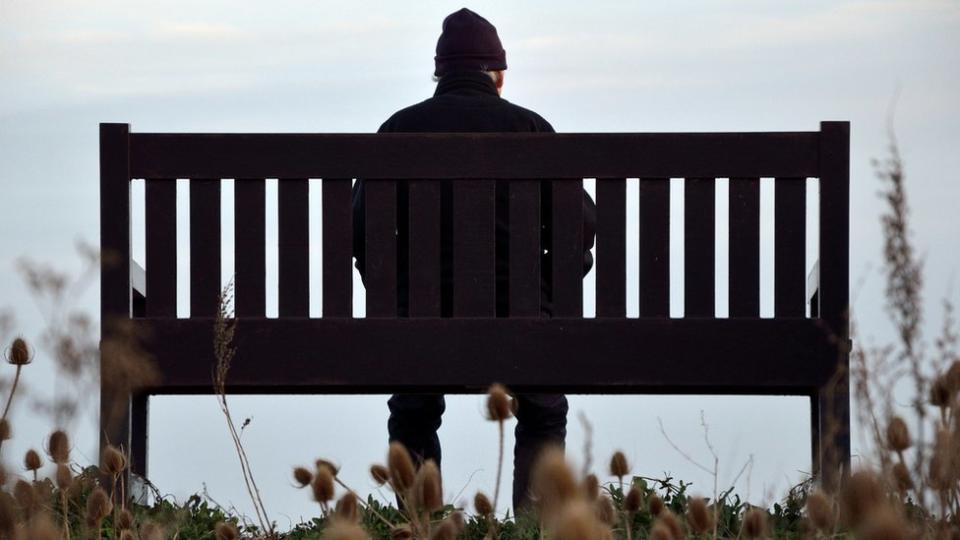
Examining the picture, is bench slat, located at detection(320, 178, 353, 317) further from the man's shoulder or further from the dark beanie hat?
the dark beanie hat

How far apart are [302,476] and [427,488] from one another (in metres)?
0.67

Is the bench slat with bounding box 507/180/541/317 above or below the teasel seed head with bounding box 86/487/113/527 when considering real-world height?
above

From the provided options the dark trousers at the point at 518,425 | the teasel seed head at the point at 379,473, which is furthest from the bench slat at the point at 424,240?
the teasel seed head at the point at 379,473

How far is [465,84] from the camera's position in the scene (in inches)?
200

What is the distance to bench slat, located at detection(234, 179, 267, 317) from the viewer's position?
446 centimetres

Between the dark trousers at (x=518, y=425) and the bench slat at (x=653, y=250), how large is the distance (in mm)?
553

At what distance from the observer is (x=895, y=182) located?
251cm

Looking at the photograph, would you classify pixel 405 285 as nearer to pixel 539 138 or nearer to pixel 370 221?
pixel 370 221

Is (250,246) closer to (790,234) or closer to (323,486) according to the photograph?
(790,234)

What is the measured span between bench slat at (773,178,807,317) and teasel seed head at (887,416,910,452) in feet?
8.48

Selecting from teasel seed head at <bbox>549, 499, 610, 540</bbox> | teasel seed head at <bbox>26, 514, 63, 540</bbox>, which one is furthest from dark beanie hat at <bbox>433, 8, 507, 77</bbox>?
teasel seed head at <bbox>549, 499, 610, 540</bbox>

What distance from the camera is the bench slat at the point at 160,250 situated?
177 inches

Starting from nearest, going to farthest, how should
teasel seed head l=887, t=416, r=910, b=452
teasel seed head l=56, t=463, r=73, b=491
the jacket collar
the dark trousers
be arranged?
teasel seed head l=887, t=416, r=910, b=452, teasel seed head l=56, t=463, r=73, b=491, the dark trousers, the jacket collar

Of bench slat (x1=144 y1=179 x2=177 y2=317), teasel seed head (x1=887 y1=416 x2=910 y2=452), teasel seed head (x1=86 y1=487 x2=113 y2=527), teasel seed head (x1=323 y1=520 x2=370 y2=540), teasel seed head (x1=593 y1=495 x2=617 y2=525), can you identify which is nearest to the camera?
teasel seed head (x1=323 y1=520 x2=370 y2=540)
